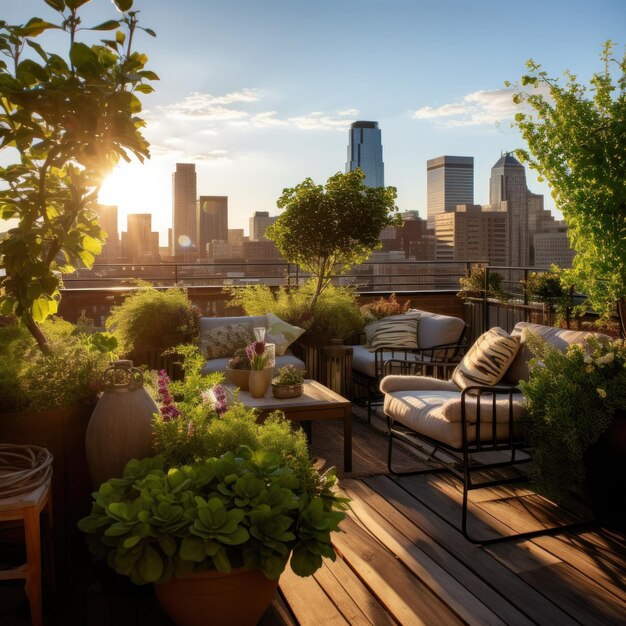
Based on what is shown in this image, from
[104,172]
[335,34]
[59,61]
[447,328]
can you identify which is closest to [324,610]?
[104,172]

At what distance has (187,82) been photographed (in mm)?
4969

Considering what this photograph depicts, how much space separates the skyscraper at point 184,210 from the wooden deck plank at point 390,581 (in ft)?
93.1

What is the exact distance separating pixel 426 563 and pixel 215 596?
1.07 m

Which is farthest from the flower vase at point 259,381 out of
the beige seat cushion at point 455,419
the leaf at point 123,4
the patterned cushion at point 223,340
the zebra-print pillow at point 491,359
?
the leaf at point 123,4

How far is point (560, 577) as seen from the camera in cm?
242

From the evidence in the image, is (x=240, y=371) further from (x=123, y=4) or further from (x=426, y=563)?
(x=123, y=4)

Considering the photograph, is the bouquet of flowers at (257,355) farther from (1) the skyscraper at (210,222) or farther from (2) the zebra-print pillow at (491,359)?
(1) the skyscraper at (210,222)

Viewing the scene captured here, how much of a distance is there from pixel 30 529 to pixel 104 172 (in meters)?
1.18

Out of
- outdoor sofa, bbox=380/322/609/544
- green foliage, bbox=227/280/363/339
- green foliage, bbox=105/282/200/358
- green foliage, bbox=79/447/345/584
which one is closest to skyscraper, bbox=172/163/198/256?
green foliage, bbox=227/280/363/339

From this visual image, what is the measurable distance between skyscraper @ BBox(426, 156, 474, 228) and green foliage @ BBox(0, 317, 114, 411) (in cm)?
8277

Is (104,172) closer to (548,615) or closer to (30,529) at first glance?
(30,529)

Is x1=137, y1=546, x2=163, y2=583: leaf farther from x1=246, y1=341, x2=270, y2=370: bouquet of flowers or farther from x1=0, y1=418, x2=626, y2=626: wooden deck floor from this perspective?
x1=246, y1=341, x2=270, y2=370: bouquet of flowers

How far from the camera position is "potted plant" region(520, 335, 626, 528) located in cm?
269

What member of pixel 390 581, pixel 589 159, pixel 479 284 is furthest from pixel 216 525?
pixel 479 284
